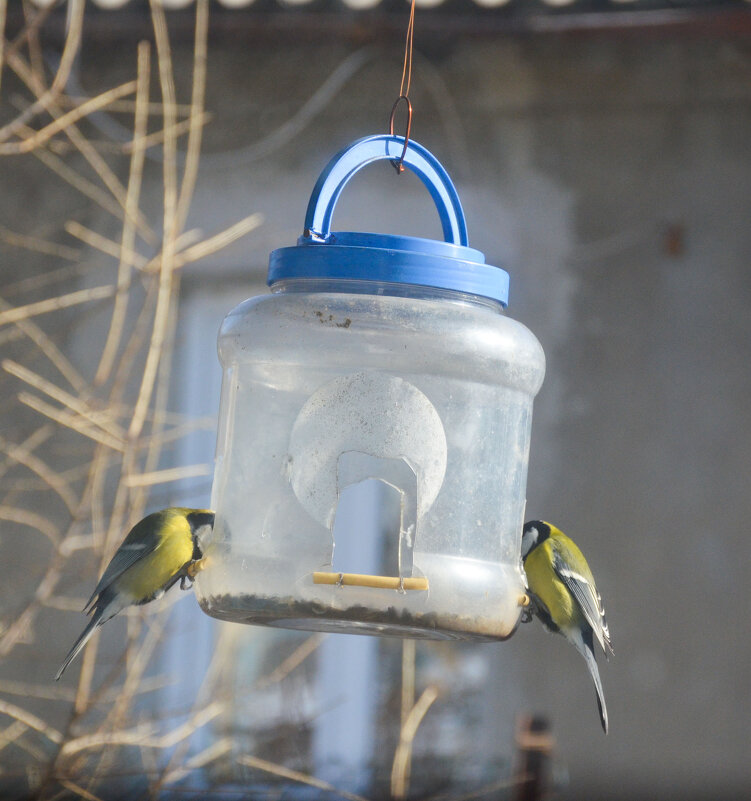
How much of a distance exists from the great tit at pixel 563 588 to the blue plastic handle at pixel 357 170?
27.2 inches

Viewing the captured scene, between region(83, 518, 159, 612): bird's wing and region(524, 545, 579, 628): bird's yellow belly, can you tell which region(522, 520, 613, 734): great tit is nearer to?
region(524, 545, 579, 628): bird's yellow belly

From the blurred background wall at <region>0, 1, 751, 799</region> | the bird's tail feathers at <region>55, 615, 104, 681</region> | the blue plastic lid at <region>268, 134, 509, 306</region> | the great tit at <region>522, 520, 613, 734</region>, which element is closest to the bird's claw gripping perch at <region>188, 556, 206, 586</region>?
the bird's tail feathers at <region>55, 615, 104, 681</region>

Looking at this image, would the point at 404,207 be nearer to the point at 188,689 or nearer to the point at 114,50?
the point at 114,50

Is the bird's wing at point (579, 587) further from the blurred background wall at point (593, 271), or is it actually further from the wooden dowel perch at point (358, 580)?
the blurred background wall at point (593, 271)

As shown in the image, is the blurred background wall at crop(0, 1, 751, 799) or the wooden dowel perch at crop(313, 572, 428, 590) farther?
the blurred background wall at crop(0, 1, 751, 799)

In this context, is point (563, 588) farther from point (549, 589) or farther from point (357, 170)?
point (357, 170)

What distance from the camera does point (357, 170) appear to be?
6.43ft

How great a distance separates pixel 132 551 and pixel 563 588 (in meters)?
0.81

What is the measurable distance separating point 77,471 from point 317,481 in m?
3.21

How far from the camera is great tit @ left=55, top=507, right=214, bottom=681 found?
2135 mm

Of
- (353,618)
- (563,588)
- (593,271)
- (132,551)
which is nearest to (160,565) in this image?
(132,551)

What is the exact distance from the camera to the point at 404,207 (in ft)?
17.7

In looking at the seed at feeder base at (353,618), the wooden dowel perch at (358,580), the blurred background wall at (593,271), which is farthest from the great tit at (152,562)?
the blurred background wall at (593,271)

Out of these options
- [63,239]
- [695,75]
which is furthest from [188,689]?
[695,75]
